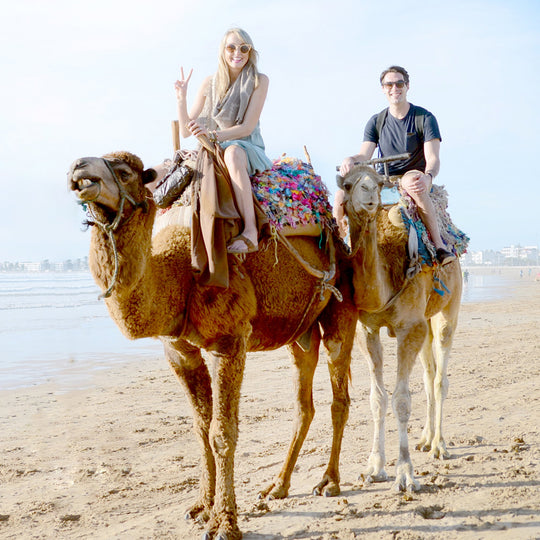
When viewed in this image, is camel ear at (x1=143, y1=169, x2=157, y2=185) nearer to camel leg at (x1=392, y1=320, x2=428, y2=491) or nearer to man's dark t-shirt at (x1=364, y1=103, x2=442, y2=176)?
camel leg at (x1=392, y1=320, x2=428, y2=491)

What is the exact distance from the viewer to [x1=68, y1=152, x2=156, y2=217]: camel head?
3.63 m

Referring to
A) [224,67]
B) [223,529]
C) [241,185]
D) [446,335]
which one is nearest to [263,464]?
[223,529]

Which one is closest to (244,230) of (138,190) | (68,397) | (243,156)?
(243,156)

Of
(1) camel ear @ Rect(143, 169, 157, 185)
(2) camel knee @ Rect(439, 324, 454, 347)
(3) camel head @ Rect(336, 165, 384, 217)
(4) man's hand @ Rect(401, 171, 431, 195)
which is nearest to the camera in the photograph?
(1) camel ear @ Rect(143, 169, 157, 185)

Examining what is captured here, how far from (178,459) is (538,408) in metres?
4.76

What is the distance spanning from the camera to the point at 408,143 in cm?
645

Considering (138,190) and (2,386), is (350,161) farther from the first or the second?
(2,386)

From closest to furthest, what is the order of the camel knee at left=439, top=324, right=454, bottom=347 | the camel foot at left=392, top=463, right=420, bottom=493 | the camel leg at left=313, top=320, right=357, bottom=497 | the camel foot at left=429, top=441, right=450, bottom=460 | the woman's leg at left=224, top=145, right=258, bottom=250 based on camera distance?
the woman's leg at left=224, top=145, right=258, bottom=250 < the camel foot at left=392, top=463, right=420, bottom=493 < the camel leg at left=313, top=320, right=357, bottom=497 < the camel foot at left=429, top=441, right=450, bottom=460 < the camel knee at left=439, top=324, right=454, bottom=347

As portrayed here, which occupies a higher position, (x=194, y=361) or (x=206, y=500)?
(x=194, y=361)

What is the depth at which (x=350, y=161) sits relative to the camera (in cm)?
566

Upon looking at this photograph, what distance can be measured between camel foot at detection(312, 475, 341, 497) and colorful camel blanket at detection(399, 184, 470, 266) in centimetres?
225

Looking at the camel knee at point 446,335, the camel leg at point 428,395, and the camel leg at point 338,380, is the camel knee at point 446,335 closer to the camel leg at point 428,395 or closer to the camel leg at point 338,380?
the camel leg at point 428,395

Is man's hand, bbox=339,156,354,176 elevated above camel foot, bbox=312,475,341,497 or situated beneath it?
elevated above

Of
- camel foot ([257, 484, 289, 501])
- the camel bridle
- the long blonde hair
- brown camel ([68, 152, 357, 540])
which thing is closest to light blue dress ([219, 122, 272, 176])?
the long blonde hair
